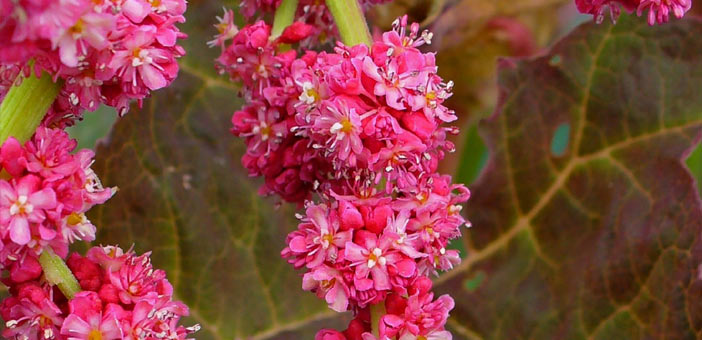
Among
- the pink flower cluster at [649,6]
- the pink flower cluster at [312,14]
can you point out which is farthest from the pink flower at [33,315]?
the pink flower cluster at [649,6]

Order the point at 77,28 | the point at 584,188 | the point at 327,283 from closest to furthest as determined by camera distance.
Answer: 1. the point at 77,28
2. the point at 327,283
3. the point at 584,188

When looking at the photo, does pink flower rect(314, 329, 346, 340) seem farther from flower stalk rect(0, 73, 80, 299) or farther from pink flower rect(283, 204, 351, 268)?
flower stalk rect(0, 73, 80, 299)

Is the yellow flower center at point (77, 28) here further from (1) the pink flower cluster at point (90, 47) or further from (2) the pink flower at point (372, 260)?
(2) the pink flower at point (372, 260)

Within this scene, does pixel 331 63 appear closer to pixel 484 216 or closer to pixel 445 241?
pixel 445 241

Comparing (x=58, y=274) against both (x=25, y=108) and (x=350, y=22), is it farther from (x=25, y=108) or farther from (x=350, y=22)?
(x=350, y=22)

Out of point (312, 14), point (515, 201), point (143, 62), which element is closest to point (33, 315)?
point (143, 62)

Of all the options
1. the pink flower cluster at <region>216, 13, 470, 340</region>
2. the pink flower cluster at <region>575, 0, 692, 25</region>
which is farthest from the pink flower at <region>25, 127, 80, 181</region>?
the pink flower cluster at <region>575, 0, 692, 25</region>
